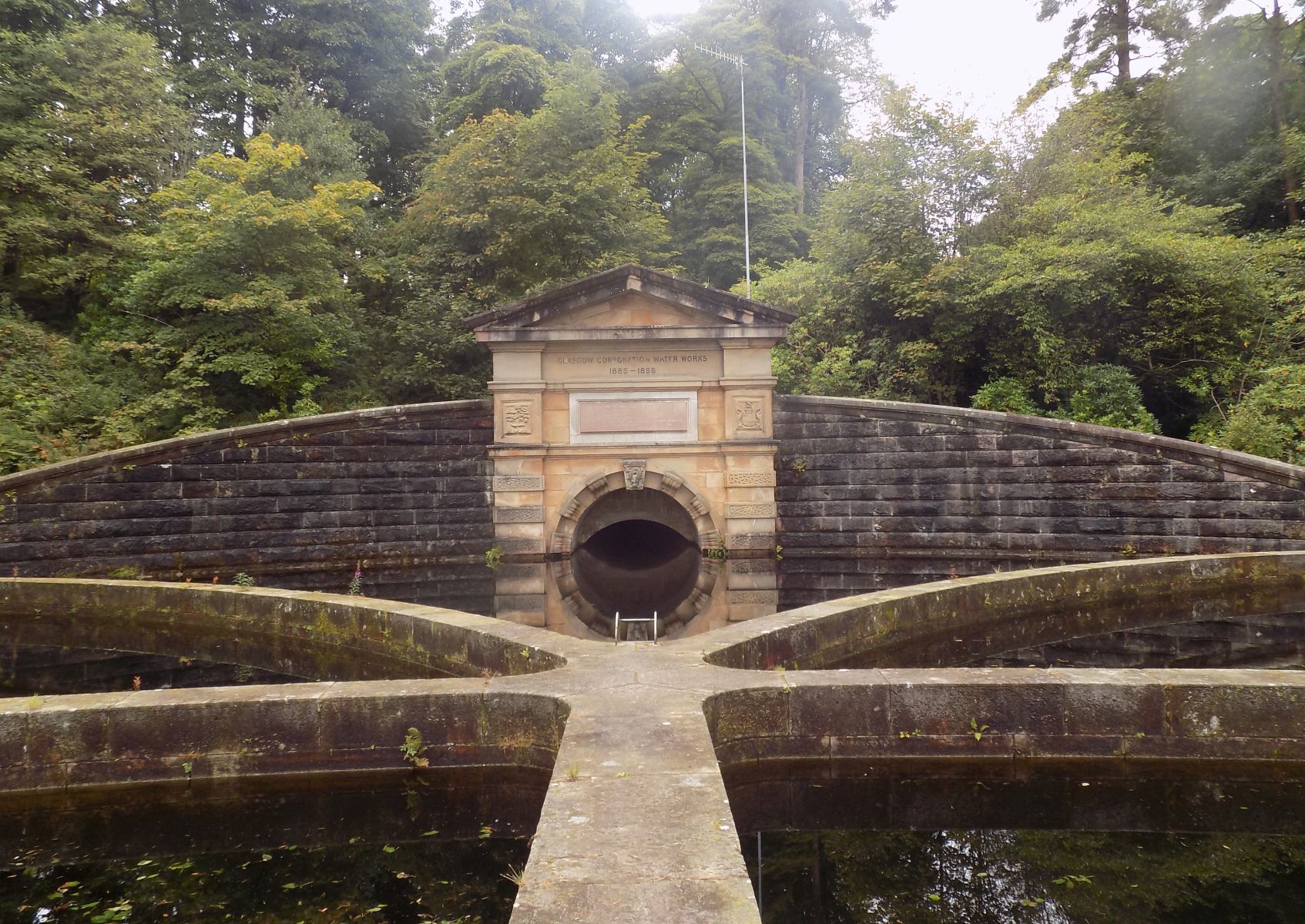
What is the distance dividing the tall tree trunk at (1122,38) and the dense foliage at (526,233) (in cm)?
6

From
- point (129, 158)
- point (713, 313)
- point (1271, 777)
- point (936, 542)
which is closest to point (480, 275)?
point (129, 158)

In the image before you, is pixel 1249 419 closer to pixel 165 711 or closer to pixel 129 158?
pixel 165 711

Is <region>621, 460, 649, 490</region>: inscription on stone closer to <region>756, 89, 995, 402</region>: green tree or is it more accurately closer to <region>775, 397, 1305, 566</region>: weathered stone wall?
<region>775, 397, 1305, 566</region>: weathered stone wall

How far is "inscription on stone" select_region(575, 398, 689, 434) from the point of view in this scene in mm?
11141

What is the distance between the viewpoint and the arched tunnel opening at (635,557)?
10148mm

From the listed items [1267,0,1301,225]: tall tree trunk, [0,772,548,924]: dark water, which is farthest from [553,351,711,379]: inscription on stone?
[1267,0,1301,225]: tall tree trunk

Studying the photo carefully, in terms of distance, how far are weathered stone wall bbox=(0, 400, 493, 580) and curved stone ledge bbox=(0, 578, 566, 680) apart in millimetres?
2336

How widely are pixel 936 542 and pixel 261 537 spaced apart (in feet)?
31.7

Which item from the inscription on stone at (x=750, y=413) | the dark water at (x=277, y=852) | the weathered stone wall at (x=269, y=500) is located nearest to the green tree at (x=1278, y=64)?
the inscription on stone at (x=750, y=413)

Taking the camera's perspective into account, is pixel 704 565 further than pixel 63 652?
Yes

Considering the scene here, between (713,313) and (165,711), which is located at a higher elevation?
(713,313)

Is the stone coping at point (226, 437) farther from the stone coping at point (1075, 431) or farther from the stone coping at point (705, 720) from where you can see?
the stone coping at point (705, 720)

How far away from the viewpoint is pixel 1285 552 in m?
8.26

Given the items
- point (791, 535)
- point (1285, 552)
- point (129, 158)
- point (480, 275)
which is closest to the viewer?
point (1285, 552)
